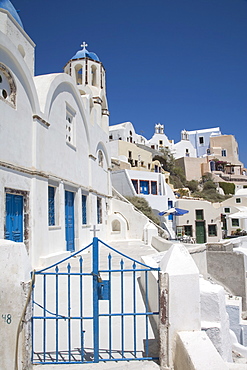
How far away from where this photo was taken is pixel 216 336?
4.58 m

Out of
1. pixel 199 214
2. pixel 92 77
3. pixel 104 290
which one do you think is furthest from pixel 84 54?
pixel 104 290

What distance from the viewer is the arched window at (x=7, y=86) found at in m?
8.51

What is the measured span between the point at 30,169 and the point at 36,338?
19.4ft

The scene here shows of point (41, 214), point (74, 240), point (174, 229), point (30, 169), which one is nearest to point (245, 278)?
point (74, 240)

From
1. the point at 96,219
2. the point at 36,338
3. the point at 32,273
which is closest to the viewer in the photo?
the point at 32,273

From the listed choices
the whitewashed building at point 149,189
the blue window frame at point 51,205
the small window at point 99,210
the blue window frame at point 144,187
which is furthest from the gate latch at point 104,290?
the blue window frame at point 144,187

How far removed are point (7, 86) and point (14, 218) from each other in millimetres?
3868

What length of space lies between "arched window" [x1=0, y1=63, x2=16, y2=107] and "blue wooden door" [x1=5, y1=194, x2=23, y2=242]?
279cm

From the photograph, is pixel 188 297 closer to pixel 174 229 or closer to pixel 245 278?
pixel 245 278

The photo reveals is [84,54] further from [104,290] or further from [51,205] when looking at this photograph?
[104,290]

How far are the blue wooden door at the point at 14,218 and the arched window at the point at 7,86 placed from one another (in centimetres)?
279

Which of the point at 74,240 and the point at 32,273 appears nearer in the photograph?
the point at 32,273

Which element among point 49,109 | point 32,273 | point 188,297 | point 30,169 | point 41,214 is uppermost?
point 49,109

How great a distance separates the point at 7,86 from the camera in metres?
8.76
